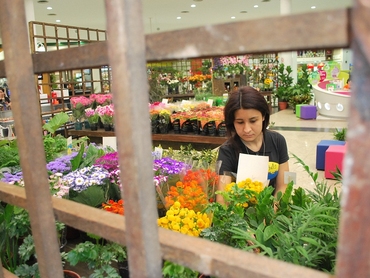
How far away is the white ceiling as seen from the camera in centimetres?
1055

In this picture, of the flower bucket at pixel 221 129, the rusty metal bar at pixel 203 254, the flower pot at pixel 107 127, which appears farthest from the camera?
the flower pot at pixel 107 127

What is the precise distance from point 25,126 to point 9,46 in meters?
0.12

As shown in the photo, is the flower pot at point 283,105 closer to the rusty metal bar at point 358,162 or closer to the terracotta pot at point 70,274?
the terracotta pot at point 70,274

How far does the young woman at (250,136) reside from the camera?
6.76 ft

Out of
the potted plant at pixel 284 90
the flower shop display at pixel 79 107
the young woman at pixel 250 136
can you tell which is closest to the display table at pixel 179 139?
the flower shop display at pixel 79 107

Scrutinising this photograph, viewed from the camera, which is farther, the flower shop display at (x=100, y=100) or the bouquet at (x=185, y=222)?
the flower shop display at (x=100, y=100)

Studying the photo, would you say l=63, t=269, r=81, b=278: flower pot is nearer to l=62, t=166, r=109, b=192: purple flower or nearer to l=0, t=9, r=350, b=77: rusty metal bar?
l=62, t=166, r=109, b=192: purple flower

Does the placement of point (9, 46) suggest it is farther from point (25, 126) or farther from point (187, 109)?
point (187, 109)

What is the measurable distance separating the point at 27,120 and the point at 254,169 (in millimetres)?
1139

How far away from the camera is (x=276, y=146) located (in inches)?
89.7

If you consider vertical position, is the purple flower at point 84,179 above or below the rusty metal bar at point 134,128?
below

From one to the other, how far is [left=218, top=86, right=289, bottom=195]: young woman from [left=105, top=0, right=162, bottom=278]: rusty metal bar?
1670mm

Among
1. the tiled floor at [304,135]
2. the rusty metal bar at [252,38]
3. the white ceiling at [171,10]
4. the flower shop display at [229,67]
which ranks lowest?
the tiled floor at [304,135]

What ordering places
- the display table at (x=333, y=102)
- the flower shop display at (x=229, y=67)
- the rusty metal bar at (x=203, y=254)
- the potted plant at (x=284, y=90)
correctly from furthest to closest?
1. the potted plant at (x=284, y=90)
2. the display table at (x=333, y=102)
3. the flower shop display at (x=229, y=67)
4. the rusty metal bar at (x=203, y=254)
